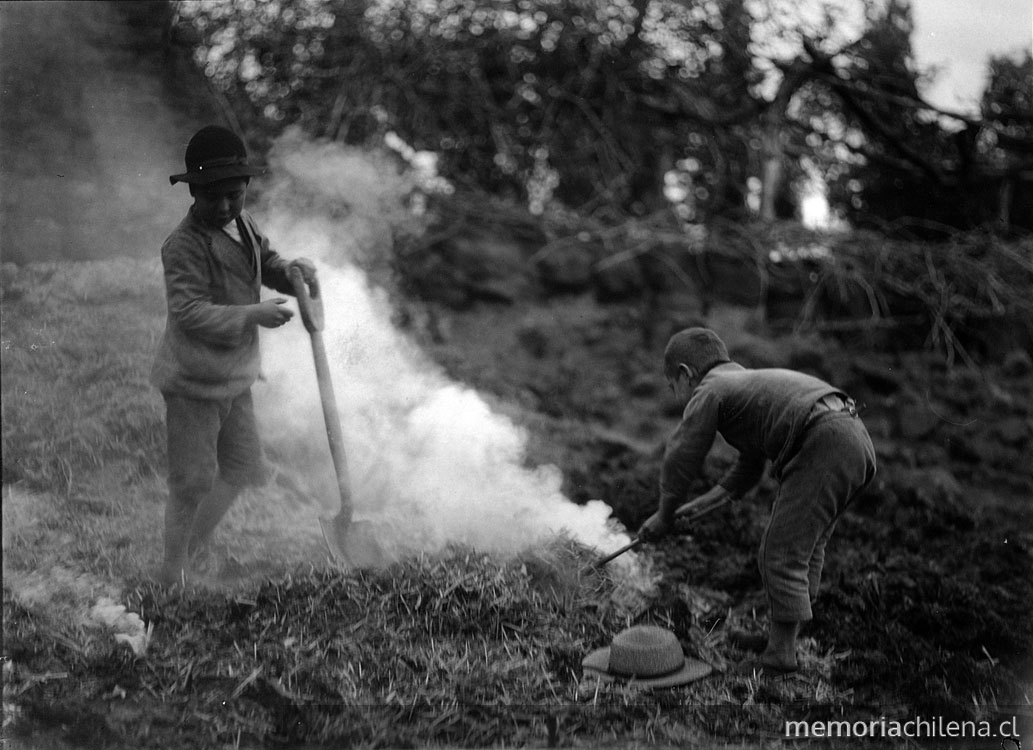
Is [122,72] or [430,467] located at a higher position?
[122,72]

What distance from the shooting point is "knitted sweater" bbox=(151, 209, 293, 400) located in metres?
3.83

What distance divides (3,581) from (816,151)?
18.8ft

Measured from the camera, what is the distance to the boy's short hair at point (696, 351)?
3.90 metres

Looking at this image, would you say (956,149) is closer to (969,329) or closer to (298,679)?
(969,329)

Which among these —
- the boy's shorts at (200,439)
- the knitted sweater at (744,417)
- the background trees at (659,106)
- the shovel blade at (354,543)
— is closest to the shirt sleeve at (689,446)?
the knitted sweater at (744,417)

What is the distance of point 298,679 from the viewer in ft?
11.6

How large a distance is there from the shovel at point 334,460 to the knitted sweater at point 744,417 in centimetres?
133

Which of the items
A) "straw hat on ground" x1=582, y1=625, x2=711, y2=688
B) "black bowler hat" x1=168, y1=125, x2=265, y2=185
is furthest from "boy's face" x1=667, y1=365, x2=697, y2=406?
"black bowler hat" x1=168, y1=125, x2=265, y2=185

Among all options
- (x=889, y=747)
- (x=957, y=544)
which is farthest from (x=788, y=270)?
(x=889, y=747)

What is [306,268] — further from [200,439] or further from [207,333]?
[200,439]

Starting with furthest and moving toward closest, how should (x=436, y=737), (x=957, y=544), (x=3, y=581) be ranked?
(x=957, y=544) → (x=3, y=581) → (x=436, y=737)

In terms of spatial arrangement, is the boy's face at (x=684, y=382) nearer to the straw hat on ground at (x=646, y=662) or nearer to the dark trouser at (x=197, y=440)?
the straw hat on ground at (x=646, y=662)

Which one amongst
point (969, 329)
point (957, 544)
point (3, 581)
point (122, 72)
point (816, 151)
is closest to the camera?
point (3, 581)

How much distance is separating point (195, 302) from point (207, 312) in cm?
7
